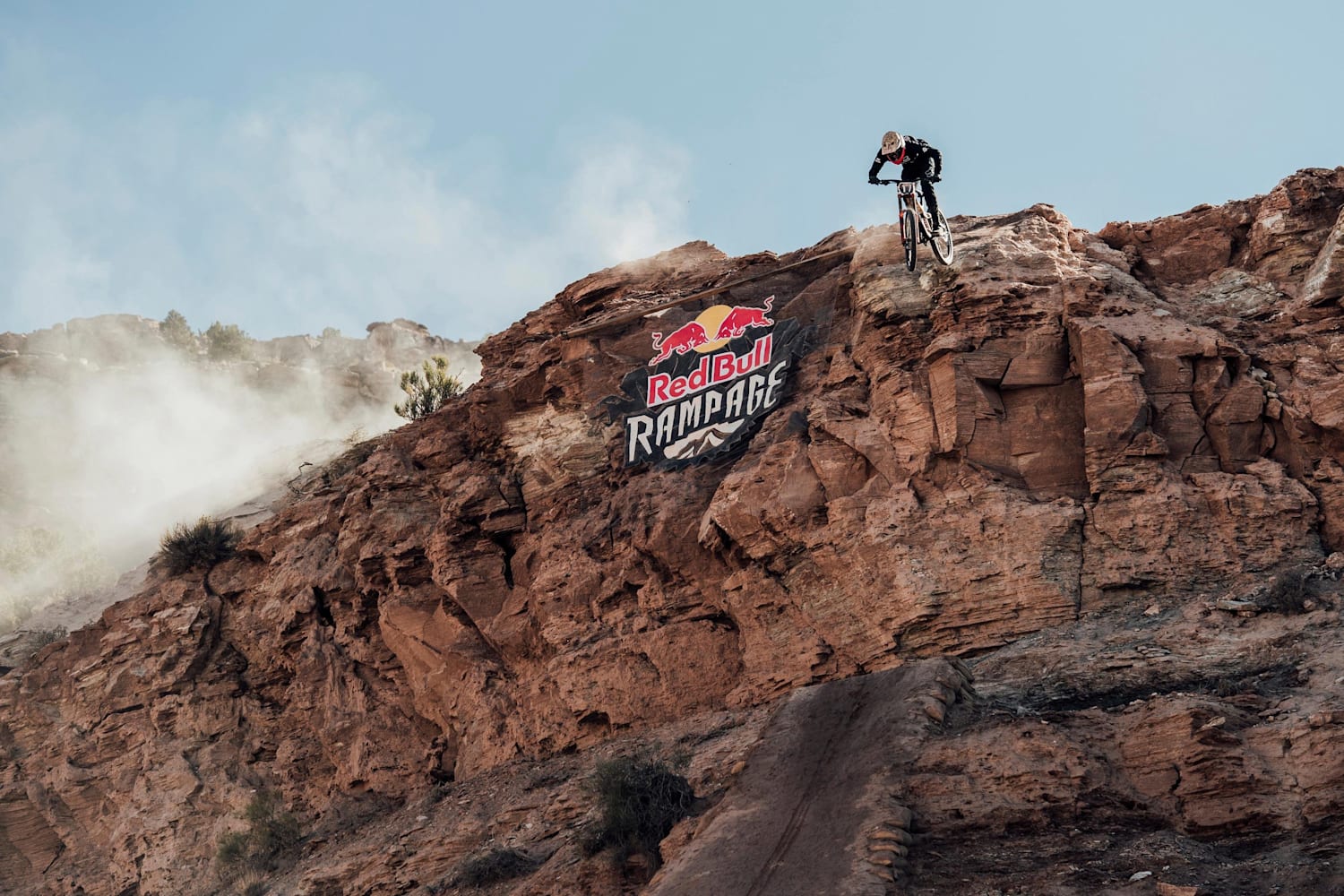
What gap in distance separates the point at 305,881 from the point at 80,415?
4383 cm

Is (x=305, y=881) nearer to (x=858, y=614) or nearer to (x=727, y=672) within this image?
(x=727, y=672)

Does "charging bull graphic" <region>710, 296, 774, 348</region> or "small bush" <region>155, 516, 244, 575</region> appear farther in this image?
"small bush" <region>155, 516, 244, 575</region>

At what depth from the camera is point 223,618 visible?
3061 centimetres

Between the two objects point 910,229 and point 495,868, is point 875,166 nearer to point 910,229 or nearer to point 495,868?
point 910,229

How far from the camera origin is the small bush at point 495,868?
19.1m

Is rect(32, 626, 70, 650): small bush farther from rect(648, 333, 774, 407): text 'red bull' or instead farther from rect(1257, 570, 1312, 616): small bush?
rect(1257, 570, 1312, 616): small bush

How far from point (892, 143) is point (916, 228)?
1.70 metres

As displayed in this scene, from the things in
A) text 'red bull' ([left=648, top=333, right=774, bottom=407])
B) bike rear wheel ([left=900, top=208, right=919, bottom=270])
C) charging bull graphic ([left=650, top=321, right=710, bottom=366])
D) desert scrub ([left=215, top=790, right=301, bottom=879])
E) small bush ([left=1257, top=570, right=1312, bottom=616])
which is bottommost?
desert scrub ([left=215, top=790, right=301, bottom=879])

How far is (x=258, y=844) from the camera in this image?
25984 millimetres

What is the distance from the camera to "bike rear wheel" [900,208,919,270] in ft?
71.2

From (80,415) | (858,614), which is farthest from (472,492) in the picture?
(80,415)

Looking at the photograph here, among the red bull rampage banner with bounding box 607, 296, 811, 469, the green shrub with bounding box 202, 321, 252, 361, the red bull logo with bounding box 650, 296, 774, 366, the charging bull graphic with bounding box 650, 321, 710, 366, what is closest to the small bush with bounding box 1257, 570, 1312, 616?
the red bull rampage banner with bounding box 607, 296, 811, 469

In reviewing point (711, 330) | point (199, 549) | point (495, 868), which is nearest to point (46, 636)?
point (199, 549)

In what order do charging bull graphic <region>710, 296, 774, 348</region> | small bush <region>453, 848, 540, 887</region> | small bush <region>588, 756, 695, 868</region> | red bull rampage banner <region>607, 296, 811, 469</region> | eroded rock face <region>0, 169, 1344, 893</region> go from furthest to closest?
charging bull graphic <region>710, 296, 774, 348</region> < red bull rampage banner <region>607, 296, 811, 469</region> < eroded rock face <region>0, 169, 1344, 893</region> < small bush <region>453, 848, 540, 887</region> < small bush <region>588, 756, 695, 868</region>
